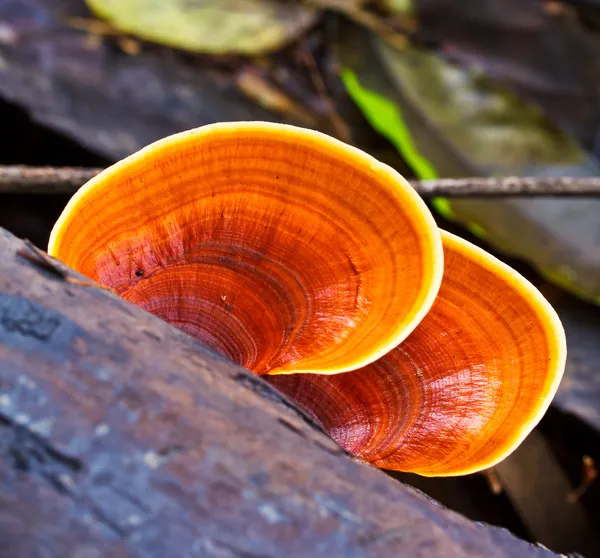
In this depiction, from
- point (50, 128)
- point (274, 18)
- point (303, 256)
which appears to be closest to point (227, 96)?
point (274, 18)

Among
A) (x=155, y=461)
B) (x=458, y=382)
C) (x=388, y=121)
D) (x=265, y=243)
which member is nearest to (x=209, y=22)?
(x=388, y=121)

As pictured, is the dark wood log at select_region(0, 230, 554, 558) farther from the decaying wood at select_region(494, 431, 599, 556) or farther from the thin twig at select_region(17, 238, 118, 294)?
the decaying wood at select_region(494, 431, 599, 556)

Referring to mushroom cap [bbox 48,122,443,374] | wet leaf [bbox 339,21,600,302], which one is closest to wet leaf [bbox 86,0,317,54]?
wet leaf [bbox 339,21,600,302]

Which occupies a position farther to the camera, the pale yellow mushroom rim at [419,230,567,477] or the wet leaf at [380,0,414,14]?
the wet leaf at [380,0,414,14]

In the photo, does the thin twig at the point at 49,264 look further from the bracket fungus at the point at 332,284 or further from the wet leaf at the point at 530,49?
the wet leaf at the point at 530,49

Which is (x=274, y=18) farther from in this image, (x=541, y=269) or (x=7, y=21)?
(x=541, y=269)

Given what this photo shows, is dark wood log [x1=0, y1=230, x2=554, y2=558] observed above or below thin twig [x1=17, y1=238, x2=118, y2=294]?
below

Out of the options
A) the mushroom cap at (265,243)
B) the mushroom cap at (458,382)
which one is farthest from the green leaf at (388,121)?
the mushroom cap at (265,243)
